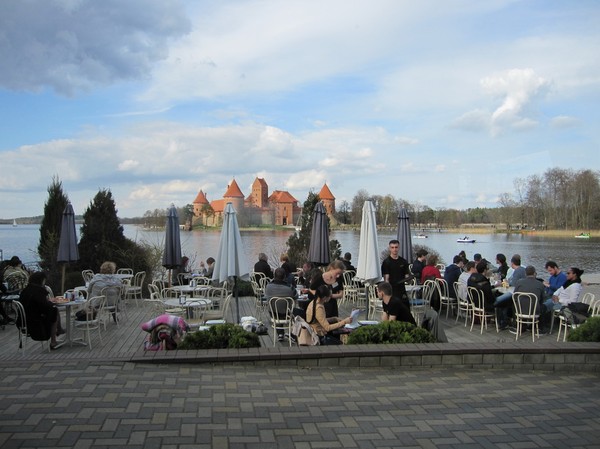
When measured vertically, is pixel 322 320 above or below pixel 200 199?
below

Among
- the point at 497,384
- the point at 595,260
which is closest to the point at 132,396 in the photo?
the point at 497,384

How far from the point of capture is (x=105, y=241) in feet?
49.7

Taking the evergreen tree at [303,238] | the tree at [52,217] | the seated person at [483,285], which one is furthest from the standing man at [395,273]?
the tree at [52,217]

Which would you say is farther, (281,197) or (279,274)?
(281,197)

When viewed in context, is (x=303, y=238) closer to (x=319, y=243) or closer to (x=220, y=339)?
(x=319, y=243)

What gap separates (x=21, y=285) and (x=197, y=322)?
487 cm

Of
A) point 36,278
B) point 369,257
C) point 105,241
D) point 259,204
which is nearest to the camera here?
point 36,278

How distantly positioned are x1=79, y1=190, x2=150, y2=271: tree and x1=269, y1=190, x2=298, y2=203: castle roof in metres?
89.3

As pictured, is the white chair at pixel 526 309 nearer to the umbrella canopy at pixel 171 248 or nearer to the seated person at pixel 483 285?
the seated person at pixel 483 285

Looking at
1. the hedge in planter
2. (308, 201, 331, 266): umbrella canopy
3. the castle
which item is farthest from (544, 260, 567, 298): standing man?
the castle

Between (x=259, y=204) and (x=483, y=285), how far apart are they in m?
104

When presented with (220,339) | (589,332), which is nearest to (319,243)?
(220,339)

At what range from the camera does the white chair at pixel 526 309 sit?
25.5 ft

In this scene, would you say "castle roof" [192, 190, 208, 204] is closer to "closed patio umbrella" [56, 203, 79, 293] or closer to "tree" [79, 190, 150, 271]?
"tree" [79, 190, 150, 271]
